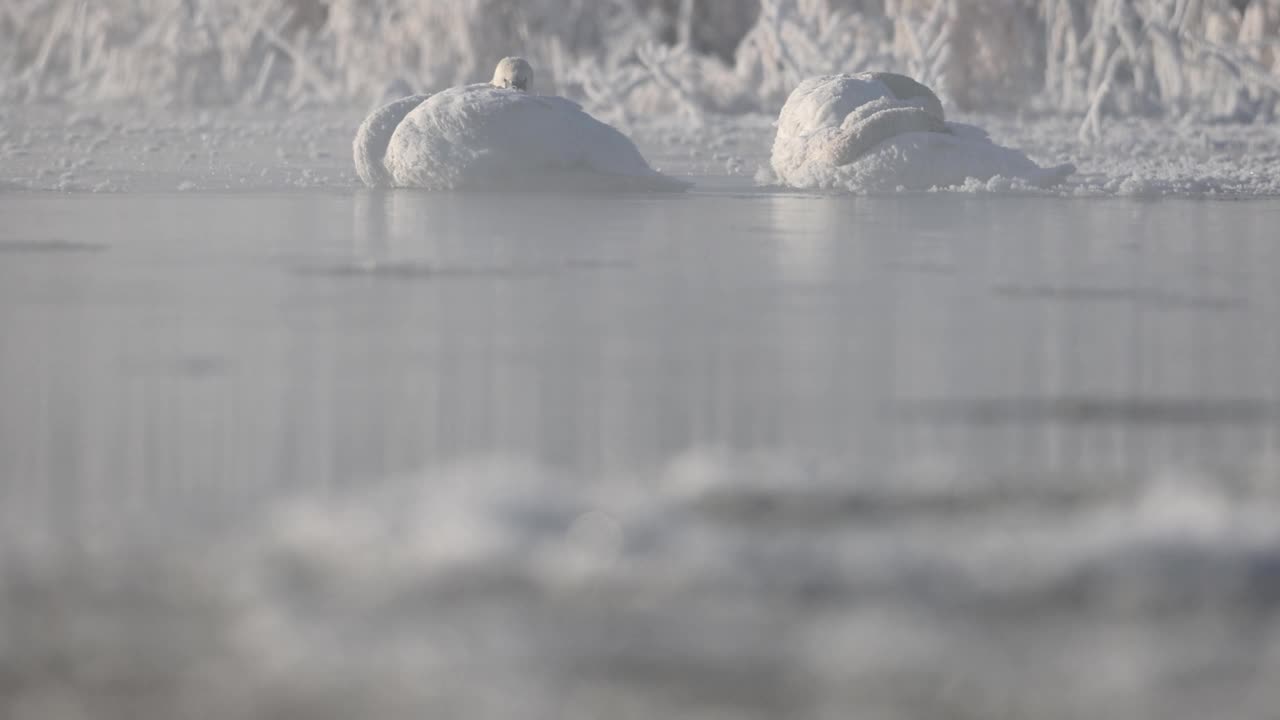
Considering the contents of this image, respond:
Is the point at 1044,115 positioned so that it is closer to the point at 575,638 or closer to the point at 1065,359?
the point at 1065,359

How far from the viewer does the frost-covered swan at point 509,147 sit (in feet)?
34.2

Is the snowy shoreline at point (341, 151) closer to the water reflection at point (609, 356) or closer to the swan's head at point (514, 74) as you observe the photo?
the swan's head at point (514, 74)

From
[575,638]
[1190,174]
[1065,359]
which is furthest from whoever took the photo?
[1190,174]

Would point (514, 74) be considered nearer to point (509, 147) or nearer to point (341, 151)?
point (509, 147)

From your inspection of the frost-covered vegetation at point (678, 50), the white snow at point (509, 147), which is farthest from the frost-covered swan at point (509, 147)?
the frost-covered vegetation at point (678, 50)

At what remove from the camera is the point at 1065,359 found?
4.15 m

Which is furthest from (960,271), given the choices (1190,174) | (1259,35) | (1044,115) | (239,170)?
(1259,35)

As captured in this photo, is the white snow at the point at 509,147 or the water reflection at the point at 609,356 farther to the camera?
the white snow at the point at 509,147

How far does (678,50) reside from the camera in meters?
27.1

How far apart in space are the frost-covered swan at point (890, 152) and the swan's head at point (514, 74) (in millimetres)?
1553

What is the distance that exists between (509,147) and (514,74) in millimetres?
1214

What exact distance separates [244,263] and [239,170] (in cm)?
713

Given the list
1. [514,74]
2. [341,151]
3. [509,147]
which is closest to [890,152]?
[509,147]

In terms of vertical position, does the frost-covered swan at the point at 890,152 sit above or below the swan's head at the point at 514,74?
below
